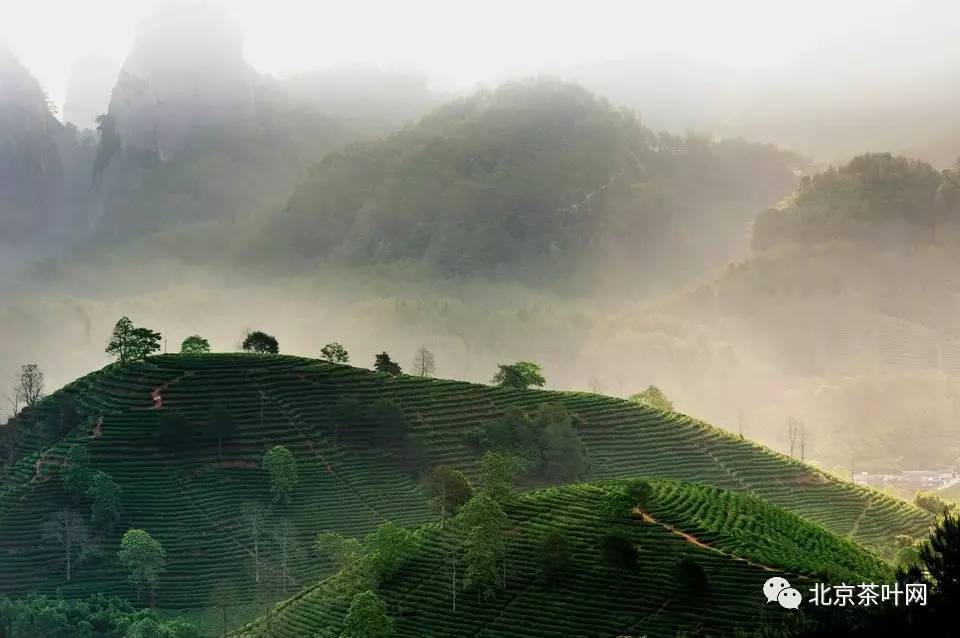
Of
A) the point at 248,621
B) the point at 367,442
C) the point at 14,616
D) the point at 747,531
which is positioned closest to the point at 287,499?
the point at 367,442

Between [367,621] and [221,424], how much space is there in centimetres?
4577

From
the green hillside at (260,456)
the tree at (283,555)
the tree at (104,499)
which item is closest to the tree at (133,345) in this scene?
the green hillside at (260,456)

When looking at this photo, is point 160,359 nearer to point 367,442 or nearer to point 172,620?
point 367,442

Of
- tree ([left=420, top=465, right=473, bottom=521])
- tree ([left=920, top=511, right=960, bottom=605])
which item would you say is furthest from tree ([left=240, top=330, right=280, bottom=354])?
tree ([left=920, top=511, right=960, bottom=605])

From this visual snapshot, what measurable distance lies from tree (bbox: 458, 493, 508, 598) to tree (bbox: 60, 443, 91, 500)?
132ft

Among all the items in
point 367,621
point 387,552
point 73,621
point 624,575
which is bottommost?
point 367,621

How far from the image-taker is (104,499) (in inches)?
4107

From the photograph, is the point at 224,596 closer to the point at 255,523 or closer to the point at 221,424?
the point at 255,523

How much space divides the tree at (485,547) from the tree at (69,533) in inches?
1434

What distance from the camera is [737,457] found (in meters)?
123

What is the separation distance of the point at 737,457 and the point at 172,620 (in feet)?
190

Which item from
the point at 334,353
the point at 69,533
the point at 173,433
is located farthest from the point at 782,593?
the point at 334,353

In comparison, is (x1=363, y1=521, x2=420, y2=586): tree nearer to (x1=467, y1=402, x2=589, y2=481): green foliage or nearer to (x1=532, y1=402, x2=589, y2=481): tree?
(x1=467, y1=402, x2=589, y2=481): green foliage

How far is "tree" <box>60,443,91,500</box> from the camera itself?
10619 centimetres
